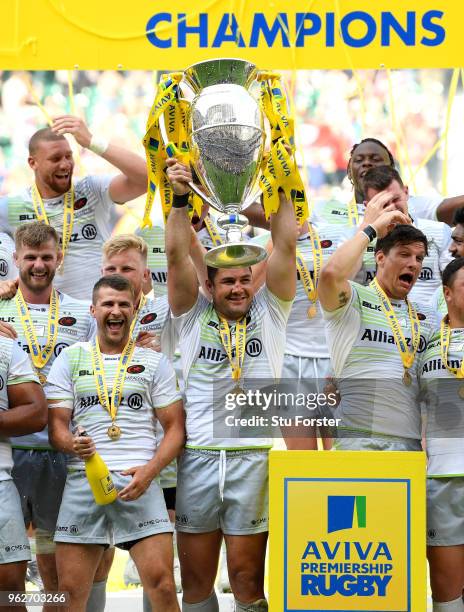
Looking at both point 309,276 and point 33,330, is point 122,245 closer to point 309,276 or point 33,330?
point 33,330

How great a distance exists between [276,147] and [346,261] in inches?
25.9

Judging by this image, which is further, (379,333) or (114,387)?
(379,333)

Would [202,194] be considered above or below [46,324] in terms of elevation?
above

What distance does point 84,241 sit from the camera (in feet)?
18.2

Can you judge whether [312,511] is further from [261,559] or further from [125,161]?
[125,161]

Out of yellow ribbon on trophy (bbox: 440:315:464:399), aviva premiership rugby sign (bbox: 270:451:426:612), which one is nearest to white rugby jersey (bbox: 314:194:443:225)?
yellow ribbon on trophy (bbox: 440:315:464:399)

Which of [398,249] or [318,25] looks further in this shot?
[318,25]

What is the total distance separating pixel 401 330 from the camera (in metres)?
4.95

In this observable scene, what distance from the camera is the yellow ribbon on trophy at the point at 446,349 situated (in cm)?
479

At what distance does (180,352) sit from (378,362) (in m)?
0.86

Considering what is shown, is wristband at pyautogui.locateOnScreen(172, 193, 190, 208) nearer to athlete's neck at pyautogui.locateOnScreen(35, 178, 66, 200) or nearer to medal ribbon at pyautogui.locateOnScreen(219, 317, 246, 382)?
medal ribbon at pyautogui.locateOnScreen(219, 317, 246, 382)

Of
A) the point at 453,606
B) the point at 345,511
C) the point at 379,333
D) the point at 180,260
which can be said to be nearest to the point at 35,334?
the point at 180,260

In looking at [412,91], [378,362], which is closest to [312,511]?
[378,362]

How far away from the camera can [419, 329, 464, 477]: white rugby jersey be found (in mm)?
4703
